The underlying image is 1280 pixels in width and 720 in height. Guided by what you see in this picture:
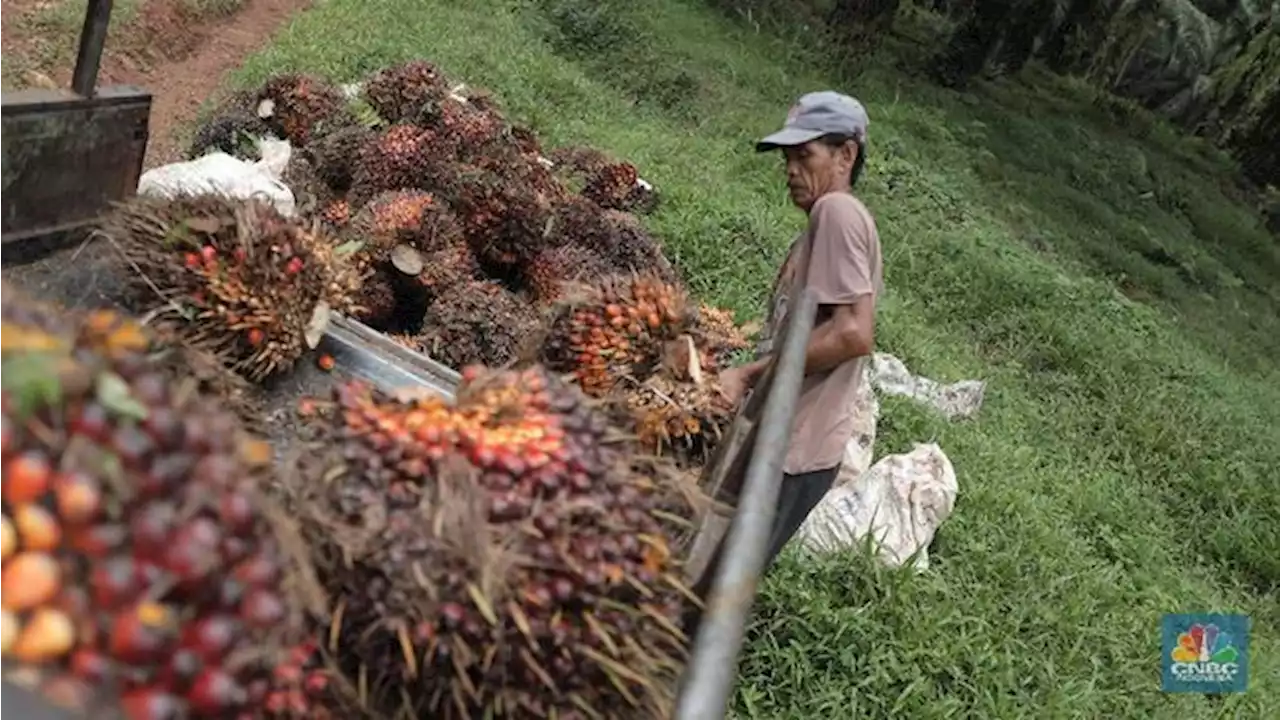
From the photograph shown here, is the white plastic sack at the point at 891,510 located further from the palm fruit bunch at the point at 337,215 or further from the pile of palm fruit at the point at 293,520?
the palm fruit bunch at the point at 337,215

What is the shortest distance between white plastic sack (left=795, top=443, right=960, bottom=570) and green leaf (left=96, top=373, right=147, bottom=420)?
3.50m

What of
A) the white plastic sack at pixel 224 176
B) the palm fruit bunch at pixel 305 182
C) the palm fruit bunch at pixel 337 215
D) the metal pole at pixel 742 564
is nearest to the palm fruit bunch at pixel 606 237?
the palm fruit bunch at pixel 337 215

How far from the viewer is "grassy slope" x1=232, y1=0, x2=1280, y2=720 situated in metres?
4.18

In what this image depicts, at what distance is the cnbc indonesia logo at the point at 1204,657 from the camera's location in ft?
15.8

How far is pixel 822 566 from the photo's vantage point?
4273 millimetres

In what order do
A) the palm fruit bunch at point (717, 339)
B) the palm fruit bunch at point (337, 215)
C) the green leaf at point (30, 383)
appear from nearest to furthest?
the green leaf at point (30, 383), the palm fruit bunch at point (717, 339), the palm fruit bunch at point (337, 215)

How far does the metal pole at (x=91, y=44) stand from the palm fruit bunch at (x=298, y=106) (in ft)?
12.8

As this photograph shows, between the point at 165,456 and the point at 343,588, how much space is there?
339 millimetres

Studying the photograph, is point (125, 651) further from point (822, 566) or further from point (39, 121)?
point (822, 566)

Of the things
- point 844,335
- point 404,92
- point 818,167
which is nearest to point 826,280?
point 844,335

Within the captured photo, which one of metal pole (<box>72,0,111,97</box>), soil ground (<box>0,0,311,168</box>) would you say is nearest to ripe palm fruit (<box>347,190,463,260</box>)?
metal pole (<box>72,0,111,97</box>)

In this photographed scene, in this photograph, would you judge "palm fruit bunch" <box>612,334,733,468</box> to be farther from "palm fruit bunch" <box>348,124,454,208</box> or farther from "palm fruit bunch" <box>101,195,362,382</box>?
"palm fruit bunch" <box>348,124,454,208</box>

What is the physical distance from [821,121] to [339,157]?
13.2 feet

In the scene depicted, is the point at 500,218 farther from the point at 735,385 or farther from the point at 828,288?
the point at 828,288
